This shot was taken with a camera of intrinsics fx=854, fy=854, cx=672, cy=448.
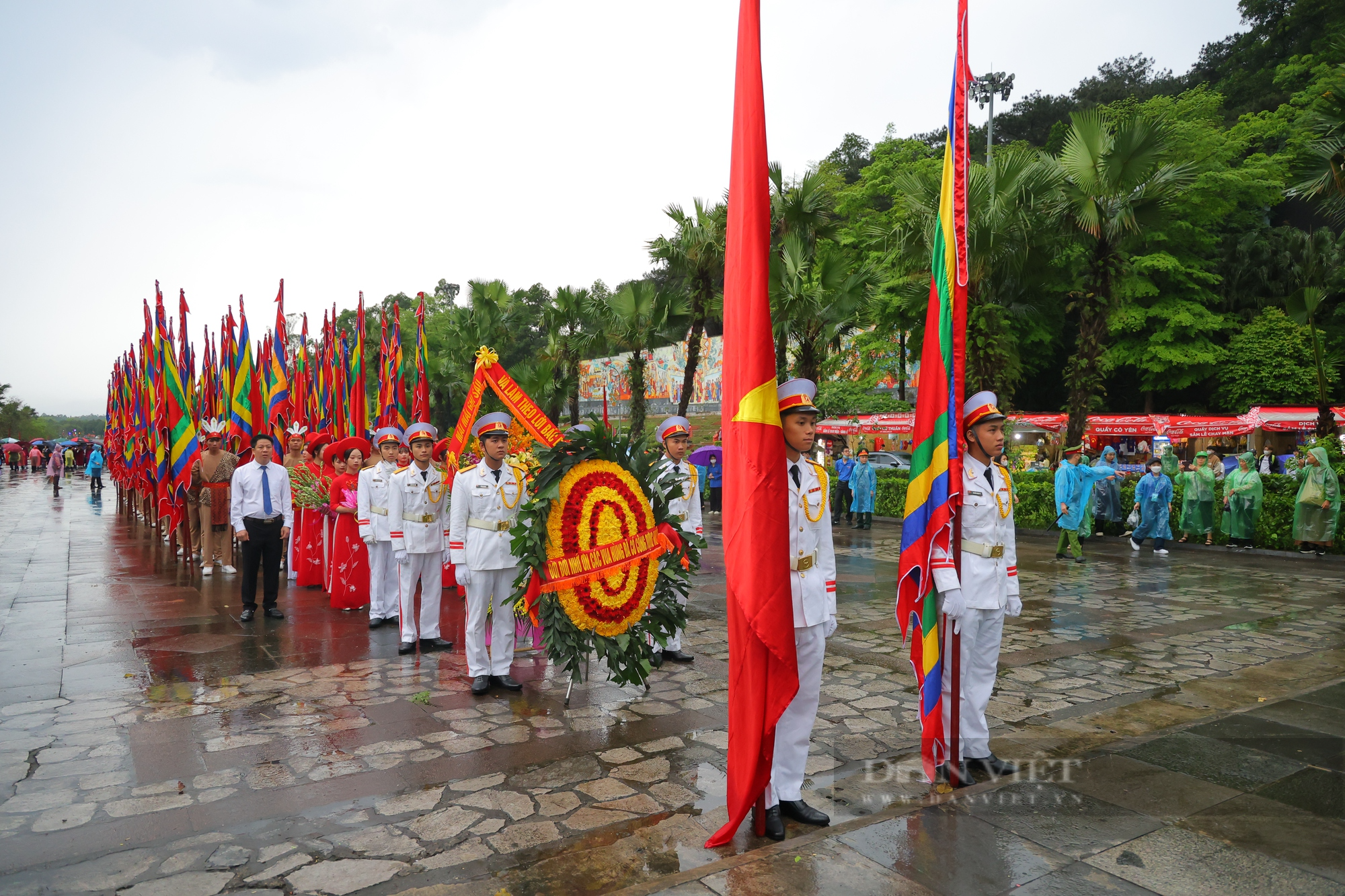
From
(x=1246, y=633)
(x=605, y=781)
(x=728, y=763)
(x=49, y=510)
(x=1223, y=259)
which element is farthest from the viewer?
(x=1223, y=259)

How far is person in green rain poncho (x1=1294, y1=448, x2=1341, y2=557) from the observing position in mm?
→ 13320

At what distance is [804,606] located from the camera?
13.4ft

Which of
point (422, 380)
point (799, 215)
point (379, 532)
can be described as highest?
point (799, 215)

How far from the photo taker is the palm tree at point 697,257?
20312 millimetres

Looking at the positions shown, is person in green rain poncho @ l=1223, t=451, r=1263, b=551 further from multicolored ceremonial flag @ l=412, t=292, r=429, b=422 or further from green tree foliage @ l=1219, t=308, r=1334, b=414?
green tree foliage @ l=1219, t=308, r=1334, b=414

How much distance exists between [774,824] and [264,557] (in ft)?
23.5

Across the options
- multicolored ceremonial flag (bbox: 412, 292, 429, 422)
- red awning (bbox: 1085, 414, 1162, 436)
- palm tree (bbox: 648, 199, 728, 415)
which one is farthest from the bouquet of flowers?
red awning (bbox: 1085, 414, 1162, 436)

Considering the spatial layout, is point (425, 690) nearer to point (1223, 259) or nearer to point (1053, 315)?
point (1053, 315)

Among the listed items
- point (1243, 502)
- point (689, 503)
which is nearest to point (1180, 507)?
point (1243, 502)

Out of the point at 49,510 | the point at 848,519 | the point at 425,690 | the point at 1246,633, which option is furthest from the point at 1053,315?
the point at 49,510

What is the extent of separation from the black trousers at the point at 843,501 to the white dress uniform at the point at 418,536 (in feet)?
47.5

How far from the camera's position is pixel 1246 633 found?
329 inches

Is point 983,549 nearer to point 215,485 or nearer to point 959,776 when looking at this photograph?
point 959,776

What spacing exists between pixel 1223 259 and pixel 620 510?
33.7 metres
